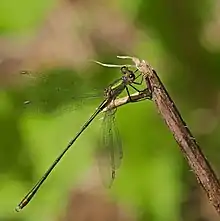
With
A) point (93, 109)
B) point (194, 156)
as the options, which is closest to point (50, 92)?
point (93, 109)

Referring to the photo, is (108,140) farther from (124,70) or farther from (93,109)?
(124,70)

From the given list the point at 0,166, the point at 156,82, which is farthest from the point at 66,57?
the point at 156,82

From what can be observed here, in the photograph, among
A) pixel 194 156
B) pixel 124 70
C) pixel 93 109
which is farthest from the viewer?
pixel 93 109

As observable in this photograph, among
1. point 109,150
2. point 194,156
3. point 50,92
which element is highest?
point 50,92

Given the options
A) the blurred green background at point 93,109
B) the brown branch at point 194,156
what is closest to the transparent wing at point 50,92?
the blurred green background at point 93,109

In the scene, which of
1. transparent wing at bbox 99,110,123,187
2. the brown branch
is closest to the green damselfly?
transparent wing at bbox 99,110,123,187

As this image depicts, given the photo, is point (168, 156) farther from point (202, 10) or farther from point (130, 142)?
point (202, 10)

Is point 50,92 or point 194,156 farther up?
point 50,92

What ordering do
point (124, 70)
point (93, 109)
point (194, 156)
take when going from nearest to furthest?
1. point (194, 156)
2. point (124, 70)
3. point (93, 109)
